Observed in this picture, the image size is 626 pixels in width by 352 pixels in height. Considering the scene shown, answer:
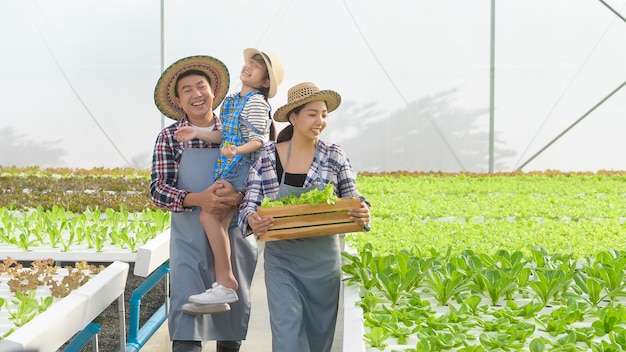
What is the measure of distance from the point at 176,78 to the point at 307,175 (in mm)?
902

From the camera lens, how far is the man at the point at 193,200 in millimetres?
4133

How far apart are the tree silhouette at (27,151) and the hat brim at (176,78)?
1106cm

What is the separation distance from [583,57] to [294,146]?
1180 cm

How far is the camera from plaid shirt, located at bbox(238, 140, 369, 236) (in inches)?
155

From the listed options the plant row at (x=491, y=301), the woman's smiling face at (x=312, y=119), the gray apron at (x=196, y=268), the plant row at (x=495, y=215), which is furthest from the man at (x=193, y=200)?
the plant row at (x=495, y=215)

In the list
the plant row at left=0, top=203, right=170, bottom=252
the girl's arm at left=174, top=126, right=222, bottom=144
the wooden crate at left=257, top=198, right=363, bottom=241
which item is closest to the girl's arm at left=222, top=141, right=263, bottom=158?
the girl's arm at left=174, top=126, right=222, bottom=144

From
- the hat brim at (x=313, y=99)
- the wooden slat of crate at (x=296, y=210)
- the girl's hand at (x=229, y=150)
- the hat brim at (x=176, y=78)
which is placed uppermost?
the hat brim at (x=176, y=78)

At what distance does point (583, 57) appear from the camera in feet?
48.2

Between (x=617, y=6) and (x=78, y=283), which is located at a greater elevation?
(x=617, y=6)

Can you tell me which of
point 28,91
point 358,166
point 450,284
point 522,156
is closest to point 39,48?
point 28,91

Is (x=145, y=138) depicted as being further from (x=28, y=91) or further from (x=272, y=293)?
(x=272, y=293)

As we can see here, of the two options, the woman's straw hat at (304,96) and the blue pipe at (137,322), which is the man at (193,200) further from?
the blue pipe at (137,322)

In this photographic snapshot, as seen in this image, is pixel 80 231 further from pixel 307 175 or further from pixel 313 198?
pixel 313 198

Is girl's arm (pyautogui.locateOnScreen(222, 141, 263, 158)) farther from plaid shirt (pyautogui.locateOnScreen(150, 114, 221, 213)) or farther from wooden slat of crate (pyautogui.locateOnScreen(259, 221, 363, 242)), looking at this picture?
wooden slat of crate (pyautogui.locateOnScreen(259, 221, 363, 242))
